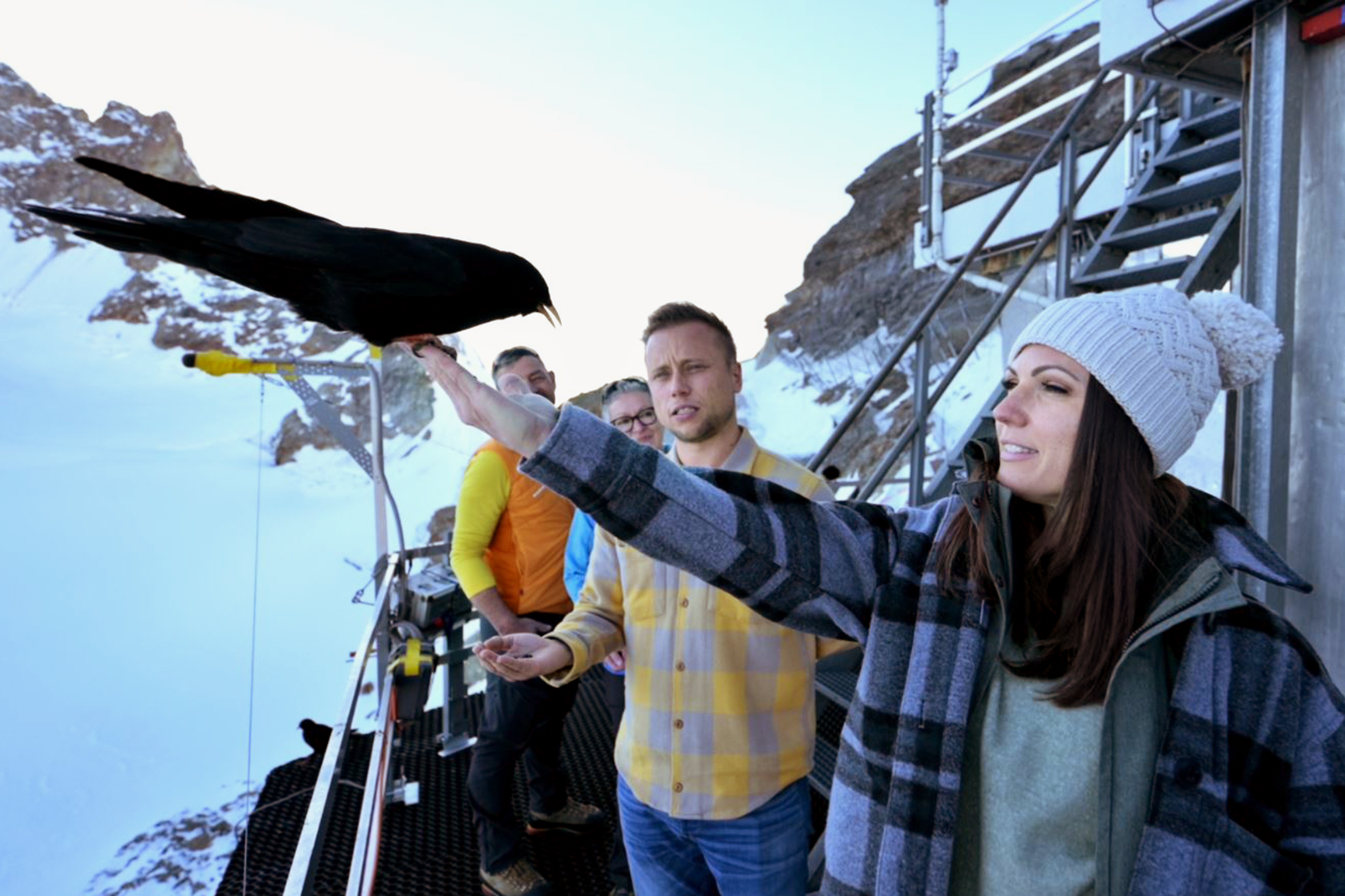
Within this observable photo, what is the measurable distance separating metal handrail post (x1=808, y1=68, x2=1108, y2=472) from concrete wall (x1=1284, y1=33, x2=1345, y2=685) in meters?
1.60

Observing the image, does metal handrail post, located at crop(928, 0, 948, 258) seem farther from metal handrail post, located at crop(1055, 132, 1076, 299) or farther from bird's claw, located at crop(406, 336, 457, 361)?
bird's claw, located at crop(406, 336, 457, 361)

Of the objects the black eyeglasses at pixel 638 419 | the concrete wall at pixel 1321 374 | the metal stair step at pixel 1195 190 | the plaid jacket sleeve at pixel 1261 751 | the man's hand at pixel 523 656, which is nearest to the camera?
the plaid jacket sleeve at pixel 1261 751

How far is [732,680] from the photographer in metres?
1.23

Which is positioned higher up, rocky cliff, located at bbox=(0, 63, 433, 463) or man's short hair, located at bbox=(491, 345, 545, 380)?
rocky cliff, located at bbox=(0, 63, 433, 463)

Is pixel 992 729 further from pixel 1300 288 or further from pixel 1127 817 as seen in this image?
pixel 1300 288

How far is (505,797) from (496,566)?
2.31ft

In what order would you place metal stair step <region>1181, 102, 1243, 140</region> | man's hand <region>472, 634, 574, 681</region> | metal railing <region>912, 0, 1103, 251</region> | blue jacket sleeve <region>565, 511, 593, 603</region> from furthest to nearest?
metal railing <region>912, 0, 1103, 251</region> → metal stair step <region>1181, 102, 1243, 140</region> → blue jacket sleeve <region>565, 511, 593, 603</region> → man's hand <region>472, 634, 574, 681</region>

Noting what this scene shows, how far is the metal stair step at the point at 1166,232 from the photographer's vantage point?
2510 mm

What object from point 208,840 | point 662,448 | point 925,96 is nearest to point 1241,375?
point 662,448

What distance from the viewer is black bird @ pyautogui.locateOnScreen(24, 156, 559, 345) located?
749 mm

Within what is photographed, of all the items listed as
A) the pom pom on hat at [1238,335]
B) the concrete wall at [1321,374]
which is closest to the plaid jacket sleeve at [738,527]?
the pom pom on hat at [1238,335]


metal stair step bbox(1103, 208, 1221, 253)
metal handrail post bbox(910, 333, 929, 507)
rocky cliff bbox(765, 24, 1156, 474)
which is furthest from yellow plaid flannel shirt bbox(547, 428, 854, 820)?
rocky cliff bbox(765, 24, 1156, 474)

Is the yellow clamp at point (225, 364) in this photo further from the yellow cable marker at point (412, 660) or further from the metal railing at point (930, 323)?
the metal railing at point (930, 323)

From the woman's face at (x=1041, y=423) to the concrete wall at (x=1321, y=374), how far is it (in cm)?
89
